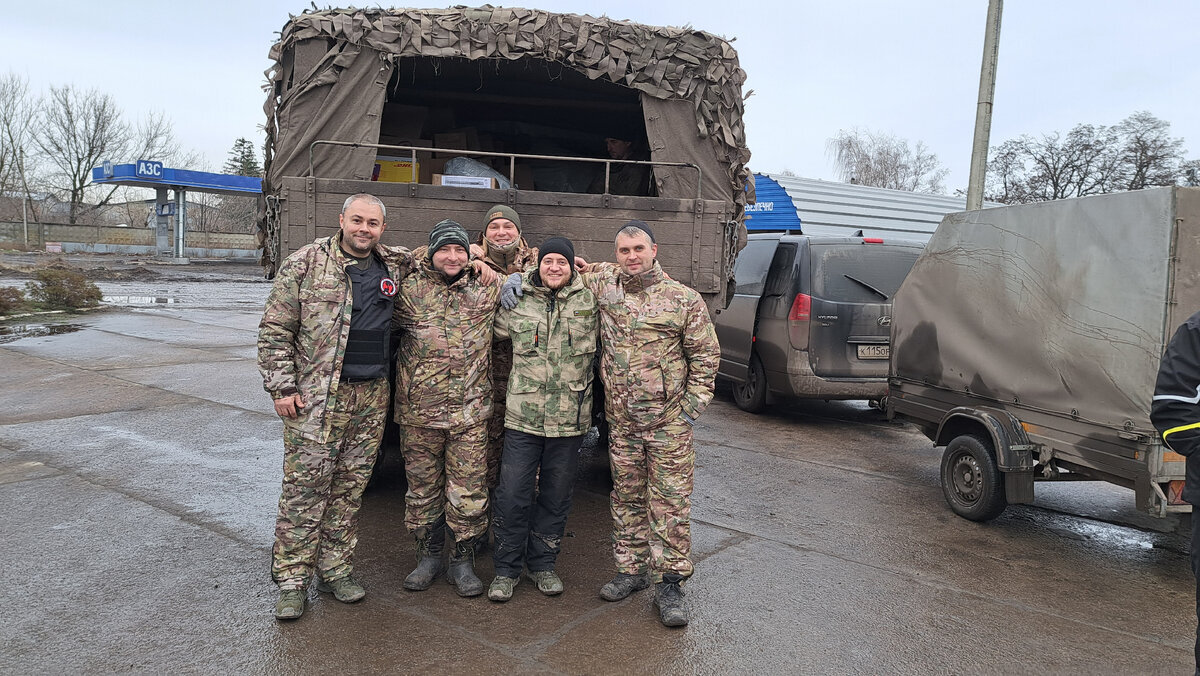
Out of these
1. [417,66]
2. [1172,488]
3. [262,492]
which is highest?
[417,66]

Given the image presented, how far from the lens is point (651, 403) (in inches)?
140

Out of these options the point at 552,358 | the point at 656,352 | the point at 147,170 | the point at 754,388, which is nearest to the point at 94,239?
the point at 147,170

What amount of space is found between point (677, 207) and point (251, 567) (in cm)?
321

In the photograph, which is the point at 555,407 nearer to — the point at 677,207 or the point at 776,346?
the point at 677,207

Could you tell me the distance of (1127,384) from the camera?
3.99 meters

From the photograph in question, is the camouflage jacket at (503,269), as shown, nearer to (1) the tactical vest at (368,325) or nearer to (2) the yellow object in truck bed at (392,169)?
(1) the tactical vest at (368,325)

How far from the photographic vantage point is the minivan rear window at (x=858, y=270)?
24.4 feet

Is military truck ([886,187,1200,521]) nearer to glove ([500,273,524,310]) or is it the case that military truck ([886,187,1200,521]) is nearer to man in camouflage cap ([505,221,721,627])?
man in camouflage cap ([505,221,721,627])

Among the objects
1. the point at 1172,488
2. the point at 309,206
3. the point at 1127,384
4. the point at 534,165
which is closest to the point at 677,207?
the point at 534,165

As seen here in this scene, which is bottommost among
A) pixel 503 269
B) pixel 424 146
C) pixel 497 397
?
pixel 497 397

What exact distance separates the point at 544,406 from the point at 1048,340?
294 centimetres

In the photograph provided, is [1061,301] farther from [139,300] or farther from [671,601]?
[139,300]

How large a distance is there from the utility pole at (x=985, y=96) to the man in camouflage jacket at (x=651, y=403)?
7189mm

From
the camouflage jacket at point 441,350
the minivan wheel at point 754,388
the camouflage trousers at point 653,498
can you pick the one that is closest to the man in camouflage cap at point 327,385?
the camouflage jacket at point 441,350
